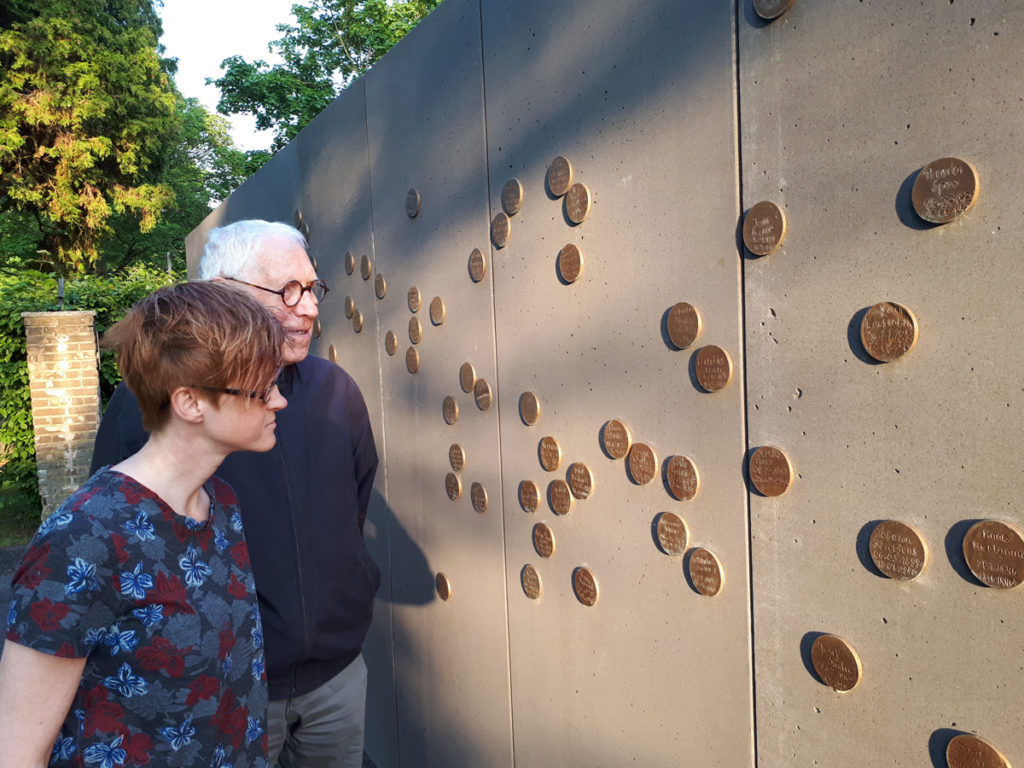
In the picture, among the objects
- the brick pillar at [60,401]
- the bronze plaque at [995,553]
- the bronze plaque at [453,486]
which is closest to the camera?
the bronze plaque at [995,553]

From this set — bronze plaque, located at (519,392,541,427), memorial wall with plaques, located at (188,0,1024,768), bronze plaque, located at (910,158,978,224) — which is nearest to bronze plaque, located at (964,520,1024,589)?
memorial wall with plaques, located at (188,0,1024,768)

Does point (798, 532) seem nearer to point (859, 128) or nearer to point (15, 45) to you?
point (859, 128)

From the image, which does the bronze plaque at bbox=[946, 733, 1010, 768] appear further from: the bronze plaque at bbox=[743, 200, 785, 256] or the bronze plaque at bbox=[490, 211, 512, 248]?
the bronze plaque at bbox=[490, 211, 512, 248]

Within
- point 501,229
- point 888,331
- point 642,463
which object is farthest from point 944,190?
point 501,229

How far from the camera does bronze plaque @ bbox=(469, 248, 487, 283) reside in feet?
8.73

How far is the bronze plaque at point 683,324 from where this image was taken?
1.76 metres

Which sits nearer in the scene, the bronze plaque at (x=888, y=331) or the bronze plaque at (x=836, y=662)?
the bronze plaque at (x=888, y=331)

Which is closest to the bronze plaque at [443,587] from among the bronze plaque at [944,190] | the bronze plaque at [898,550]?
the bronze plaque at [898,550]

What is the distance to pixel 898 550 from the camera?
1367 millimetres

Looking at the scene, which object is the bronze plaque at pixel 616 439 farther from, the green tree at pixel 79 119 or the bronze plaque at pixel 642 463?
the green tree at pixel 79 119

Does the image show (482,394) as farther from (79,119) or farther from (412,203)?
(79,119)

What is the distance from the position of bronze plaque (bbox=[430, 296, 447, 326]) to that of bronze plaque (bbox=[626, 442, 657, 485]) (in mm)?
1247

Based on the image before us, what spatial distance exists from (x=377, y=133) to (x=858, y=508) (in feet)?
9.26

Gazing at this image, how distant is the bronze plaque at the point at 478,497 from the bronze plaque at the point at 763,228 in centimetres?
148
